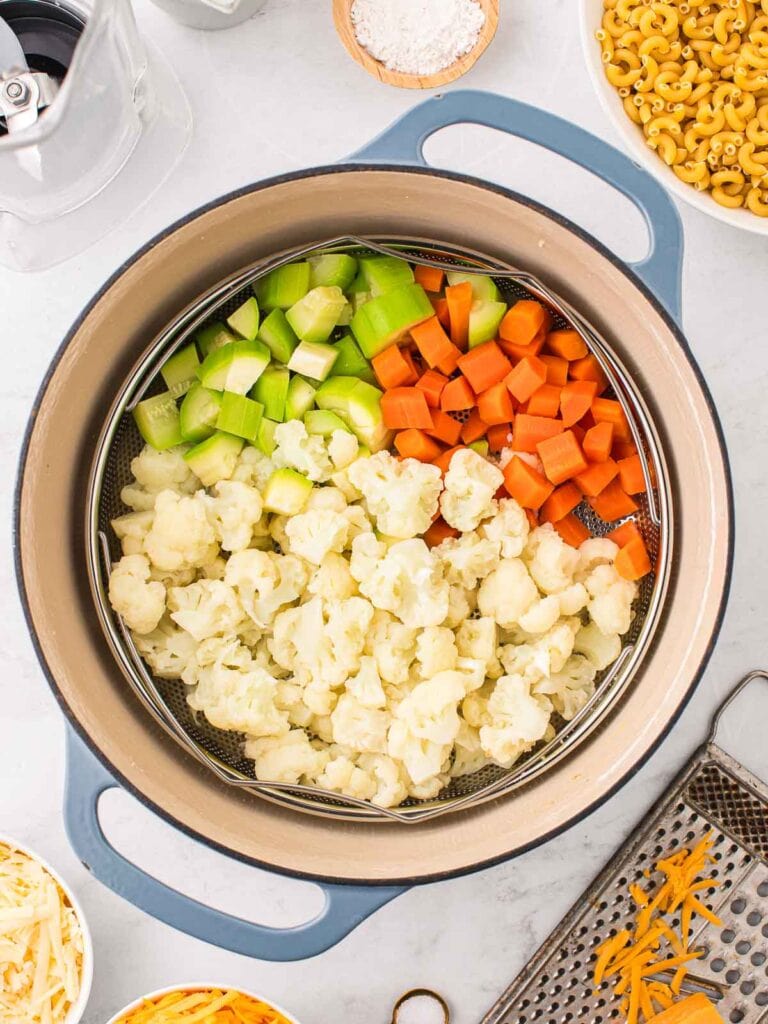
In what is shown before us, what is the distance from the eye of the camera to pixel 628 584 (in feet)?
4.58

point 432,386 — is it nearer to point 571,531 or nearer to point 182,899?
point 571,531

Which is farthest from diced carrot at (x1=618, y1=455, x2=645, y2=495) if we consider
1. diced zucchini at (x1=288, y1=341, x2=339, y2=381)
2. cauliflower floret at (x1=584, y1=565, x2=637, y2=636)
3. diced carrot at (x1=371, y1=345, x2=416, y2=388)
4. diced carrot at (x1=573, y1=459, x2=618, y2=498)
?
diced zucchini at (x1=288, y1=341, x2=339, y2=381)

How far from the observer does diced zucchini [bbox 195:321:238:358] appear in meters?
1.42

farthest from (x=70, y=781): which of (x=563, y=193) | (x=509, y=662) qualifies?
(x=563, y=193)

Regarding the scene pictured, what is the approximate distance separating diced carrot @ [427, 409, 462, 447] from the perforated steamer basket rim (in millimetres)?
206

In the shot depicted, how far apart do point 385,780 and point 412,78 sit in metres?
1.01

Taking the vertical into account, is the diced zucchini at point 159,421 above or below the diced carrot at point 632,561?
below

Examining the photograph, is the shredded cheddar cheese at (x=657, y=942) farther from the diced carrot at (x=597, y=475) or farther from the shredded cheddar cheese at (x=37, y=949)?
the shredded cheddar cheese at (x=37, y=949)

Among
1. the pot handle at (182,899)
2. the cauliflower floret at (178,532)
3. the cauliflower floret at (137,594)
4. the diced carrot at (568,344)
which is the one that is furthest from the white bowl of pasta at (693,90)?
the pot handle at (182,899)

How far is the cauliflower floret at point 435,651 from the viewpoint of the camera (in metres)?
1.34

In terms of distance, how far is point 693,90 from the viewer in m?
1.42

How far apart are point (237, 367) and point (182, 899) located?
71 cm

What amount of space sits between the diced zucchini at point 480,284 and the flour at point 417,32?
11.9 inches

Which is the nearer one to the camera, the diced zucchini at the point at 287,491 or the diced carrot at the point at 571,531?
the diced zucchini at the point at 287,491
